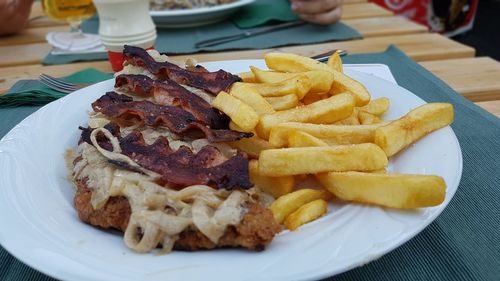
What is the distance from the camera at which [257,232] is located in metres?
1.13

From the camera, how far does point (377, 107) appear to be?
1.83 metres

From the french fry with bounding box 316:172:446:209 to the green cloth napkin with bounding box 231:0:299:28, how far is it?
2.53m

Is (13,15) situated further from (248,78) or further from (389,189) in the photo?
(389,189)

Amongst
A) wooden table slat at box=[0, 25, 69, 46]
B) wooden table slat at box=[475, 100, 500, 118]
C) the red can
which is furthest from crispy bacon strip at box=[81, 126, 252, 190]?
the red can

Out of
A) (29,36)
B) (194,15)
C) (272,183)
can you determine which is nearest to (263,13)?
(194,15)

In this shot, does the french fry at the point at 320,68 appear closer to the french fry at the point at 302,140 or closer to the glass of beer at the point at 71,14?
the french fry at the point at 302,140

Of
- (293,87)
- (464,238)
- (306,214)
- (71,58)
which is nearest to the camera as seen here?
(306,214)

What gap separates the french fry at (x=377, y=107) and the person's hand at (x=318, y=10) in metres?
1.85

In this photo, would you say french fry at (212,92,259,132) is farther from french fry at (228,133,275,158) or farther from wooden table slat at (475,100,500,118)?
wooden table slat at (475,100,500,118)

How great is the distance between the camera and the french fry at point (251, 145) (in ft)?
5.24

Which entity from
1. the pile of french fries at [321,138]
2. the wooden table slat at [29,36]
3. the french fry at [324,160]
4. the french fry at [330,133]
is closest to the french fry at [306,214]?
the pile of french fries at [321,138]

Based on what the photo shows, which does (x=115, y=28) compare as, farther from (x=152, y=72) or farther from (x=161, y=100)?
(x=161, y=100)

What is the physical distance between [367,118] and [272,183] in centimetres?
54

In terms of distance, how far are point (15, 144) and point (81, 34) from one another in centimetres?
214
